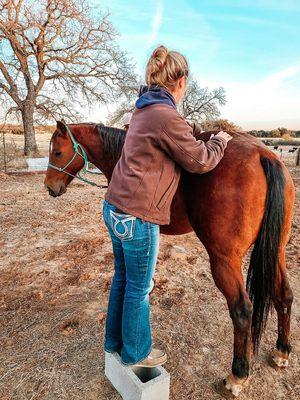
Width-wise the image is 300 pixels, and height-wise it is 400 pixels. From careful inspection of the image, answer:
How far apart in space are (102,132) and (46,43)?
1614 centimetres

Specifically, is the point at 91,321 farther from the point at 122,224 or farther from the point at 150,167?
the point at 150,167

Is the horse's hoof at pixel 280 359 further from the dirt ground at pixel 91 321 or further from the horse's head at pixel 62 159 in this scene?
the horse's head at pixel 62 159

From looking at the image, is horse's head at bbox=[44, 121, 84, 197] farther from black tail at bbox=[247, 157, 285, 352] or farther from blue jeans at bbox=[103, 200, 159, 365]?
black tail at bbox=[247, 157, 285, 352]

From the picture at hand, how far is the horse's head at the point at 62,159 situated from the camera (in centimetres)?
278

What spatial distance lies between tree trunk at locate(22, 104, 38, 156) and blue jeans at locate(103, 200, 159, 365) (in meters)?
16.5

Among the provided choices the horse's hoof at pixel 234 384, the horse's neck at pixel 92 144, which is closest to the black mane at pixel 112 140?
the horse's neck at pixel 92 144

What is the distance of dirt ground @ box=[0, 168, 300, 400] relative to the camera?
6.81 ft

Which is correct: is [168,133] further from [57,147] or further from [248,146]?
[57,147]

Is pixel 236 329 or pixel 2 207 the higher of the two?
pixel 236 329

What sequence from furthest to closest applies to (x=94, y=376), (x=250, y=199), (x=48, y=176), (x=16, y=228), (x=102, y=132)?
(x=16, y=228) → (x=48, y=176) → (x=102, y=132) → (x=94, y=376) → (x=250, y=199)

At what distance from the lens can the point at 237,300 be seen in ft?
6.14

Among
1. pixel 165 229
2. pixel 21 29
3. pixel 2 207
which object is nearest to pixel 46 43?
pixel 21 29

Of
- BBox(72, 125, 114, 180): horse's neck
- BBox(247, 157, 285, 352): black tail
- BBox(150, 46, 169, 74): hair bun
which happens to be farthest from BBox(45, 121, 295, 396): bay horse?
BBox(72, 125, 114, 180): horse's neck

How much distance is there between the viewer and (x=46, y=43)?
15930 millimetres
